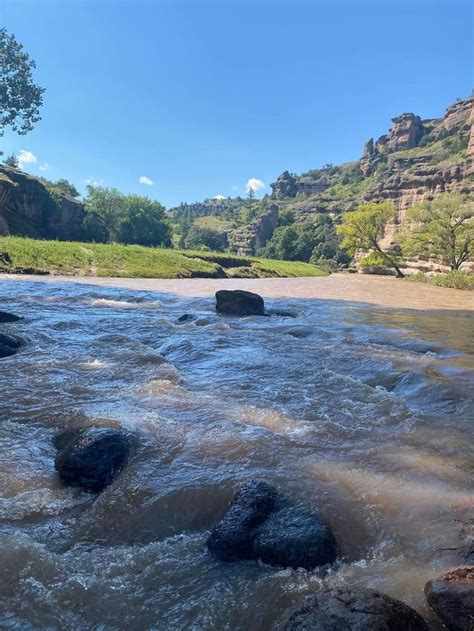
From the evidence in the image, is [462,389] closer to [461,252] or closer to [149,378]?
[149,378]

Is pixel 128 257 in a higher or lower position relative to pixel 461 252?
lower

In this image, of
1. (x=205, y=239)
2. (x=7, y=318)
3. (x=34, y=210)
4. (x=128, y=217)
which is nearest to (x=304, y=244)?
(x=205, y=239)

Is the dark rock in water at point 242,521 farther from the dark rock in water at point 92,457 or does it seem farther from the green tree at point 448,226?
the green tree at point 448,226

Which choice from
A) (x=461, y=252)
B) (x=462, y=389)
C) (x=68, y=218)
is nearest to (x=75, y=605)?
(x=462, y=389)

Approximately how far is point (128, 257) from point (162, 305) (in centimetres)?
2069

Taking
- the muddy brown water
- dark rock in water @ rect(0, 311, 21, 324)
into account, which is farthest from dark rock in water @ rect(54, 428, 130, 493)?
dark rock in water @ rect(0, 311, 21, 324)

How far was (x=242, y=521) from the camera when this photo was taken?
3.31 m

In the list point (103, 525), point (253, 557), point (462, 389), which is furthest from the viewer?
point (462, 389)

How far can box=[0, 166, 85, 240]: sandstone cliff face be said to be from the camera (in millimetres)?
45312

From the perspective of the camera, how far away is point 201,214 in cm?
18738

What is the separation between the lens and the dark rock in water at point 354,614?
2281 mm

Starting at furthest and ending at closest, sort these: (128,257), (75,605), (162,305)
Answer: (128,257) → (162,305) → (75,605)

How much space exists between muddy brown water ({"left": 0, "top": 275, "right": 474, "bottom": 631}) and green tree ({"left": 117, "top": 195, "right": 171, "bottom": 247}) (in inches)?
2659

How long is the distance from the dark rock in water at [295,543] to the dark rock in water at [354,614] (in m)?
0.53
